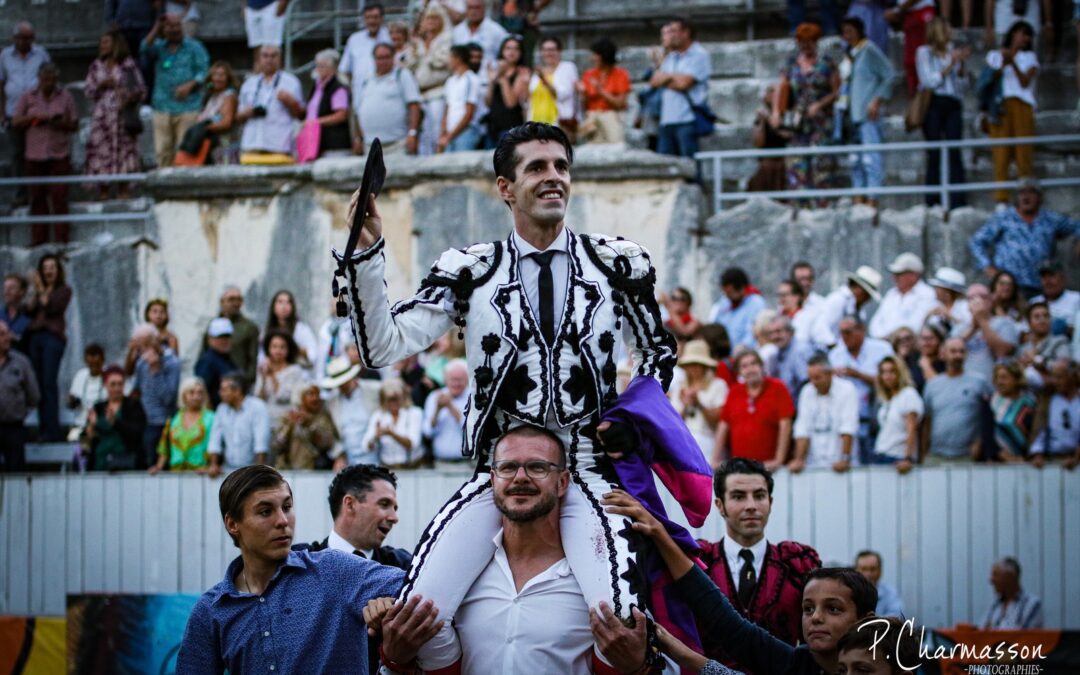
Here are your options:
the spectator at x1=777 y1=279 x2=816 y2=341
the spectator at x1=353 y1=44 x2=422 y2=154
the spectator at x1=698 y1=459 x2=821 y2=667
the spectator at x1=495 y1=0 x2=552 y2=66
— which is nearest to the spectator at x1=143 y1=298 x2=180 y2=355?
the spectator at x1=353 y1=44 x2=422 y2=154

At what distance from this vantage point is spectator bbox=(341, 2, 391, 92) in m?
16.8

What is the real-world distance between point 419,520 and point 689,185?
438 centimetres

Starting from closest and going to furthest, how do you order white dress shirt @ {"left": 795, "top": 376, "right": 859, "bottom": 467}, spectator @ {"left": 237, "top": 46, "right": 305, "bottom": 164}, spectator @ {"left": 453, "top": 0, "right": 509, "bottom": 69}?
white dress shirt @ {"left": 795, "top": 376, "right": 859, "bottom": 467} < spectator @ {"left": 453, "top": 0, "right": 509, "bottom": 69} < spectator @ {"left": 237, "top": 46, "right": 305, "bottom": 164}

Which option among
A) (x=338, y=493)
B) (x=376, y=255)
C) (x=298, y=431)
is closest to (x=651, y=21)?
(x=298, y=431)

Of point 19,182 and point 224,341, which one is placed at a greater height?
point 19,182

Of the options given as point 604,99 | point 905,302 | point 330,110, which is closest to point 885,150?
point 905,302

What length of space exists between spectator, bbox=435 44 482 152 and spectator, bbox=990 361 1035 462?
546cm

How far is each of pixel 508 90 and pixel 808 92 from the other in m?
2.52

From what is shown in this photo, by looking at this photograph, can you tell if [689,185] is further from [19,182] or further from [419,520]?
[19,182]

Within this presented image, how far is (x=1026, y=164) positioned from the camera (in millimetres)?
15688

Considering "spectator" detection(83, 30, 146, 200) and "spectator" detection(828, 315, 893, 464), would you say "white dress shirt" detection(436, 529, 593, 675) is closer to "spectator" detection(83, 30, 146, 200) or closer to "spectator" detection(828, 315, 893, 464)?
"spectator" detection(828, 315, 893, 464)

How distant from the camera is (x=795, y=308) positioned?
13711 millimetres

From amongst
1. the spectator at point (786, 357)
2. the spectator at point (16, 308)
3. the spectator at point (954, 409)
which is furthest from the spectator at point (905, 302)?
the spectator at point (16, 308)

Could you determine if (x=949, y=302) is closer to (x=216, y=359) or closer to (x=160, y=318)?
(x=216, y=359)
